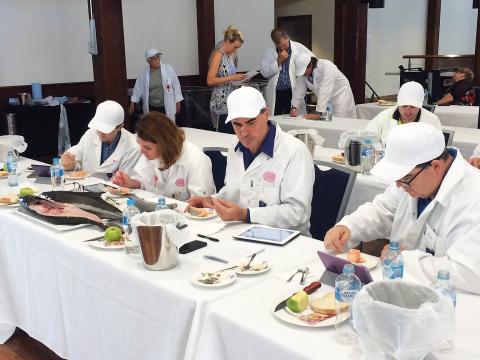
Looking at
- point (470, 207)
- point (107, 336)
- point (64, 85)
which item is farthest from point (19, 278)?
point (64, 85)

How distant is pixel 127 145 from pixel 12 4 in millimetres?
4131

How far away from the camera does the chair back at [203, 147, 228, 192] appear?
3.17m

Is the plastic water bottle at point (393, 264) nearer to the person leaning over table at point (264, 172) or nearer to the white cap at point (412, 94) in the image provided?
the person leaning over table at point (264, 172)

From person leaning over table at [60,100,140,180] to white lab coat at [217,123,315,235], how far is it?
1042mm

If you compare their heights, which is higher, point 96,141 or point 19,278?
point 96,141

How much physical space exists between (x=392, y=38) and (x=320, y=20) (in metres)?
1.78

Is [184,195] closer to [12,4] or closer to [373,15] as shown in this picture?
[12,4]

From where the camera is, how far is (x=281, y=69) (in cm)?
594

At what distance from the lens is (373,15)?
38.1 ft

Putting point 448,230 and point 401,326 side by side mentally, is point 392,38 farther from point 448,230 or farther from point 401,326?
point 401,326

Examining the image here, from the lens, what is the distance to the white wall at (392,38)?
465 inches

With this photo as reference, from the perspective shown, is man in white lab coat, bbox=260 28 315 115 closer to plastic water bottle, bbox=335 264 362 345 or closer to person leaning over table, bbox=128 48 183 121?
person leaning over table, bbox=128 48 183 121

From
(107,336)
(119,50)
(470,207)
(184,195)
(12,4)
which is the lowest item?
(107,336)

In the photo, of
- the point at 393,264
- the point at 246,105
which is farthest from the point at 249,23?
the point at 393,264
